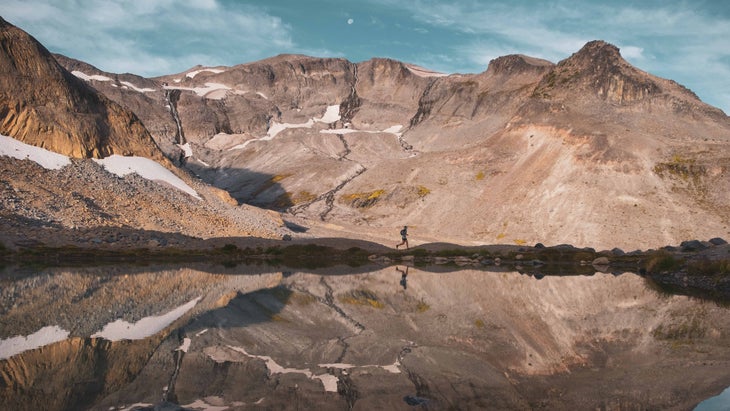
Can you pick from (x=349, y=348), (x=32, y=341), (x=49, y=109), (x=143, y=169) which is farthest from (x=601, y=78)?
(x=32, y=341)

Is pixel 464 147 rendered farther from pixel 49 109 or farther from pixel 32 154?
pixel 32 154

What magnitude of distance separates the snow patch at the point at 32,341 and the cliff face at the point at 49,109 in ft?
150

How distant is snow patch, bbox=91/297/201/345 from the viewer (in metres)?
13.3

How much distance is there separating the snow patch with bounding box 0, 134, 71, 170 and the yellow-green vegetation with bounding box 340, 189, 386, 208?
160 ft

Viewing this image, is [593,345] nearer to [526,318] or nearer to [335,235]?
[526,318]

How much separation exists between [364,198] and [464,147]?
23559 millimetres

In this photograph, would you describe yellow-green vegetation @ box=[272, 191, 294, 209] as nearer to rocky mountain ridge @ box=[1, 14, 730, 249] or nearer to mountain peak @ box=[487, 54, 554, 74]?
rocky mountain ridge @ box=[1, 14, 730, 249]

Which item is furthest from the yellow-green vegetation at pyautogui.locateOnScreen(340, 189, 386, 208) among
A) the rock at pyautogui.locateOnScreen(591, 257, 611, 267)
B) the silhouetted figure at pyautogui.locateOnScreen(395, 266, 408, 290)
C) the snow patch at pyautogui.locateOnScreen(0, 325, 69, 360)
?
the snow patch at pyautogui.locateOnScreen(0, 325, 69, 360)

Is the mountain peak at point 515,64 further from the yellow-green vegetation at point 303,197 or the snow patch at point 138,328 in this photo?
the snow patch at point 138,328

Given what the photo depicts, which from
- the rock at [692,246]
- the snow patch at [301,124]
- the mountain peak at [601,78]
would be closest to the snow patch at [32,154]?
the rock at [692,246]

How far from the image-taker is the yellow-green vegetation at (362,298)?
20.4m

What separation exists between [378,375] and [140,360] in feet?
15.7

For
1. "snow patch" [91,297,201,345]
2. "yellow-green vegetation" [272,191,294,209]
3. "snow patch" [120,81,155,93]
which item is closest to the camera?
"snow patch" [91,297,201,345]

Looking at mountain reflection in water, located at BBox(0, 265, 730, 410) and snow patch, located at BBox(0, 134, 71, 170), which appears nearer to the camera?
mountain reflection in water, located at BBox(0, 265, 730, 410)
